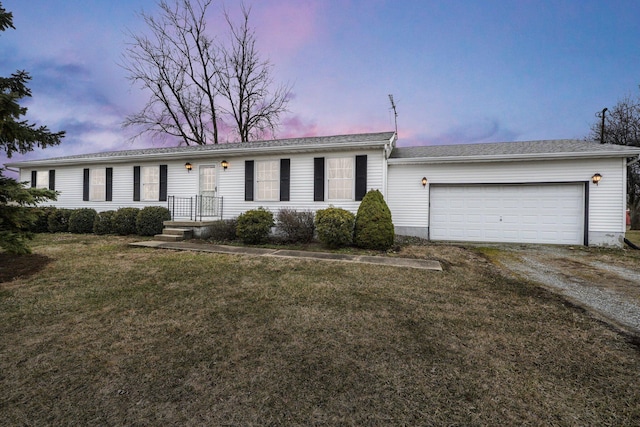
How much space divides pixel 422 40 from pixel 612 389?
12.5 m

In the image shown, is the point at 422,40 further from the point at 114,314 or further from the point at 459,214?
the point at 114,314

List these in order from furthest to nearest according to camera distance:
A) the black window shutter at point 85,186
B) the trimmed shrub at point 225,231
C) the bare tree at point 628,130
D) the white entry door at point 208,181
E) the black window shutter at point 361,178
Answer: the bare tree at point 628,130 → the black window shutter at point 85,186 → the white entry door at point 208,181 → the trimmed shrub at point 225,231 → the black window shutter at point 361,178

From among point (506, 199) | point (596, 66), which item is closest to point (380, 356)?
point (506, 199)

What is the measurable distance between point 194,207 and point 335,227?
239 inches

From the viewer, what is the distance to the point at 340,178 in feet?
29.6

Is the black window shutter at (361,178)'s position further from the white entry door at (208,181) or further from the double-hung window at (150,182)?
the double-hung window at (150,182)

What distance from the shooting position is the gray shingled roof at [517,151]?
7840mm

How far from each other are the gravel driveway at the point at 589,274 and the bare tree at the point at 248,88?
56.0 feet

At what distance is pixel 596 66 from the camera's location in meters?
13.2

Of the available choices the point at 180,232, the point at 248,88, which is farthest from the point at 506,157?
the point at 248,88

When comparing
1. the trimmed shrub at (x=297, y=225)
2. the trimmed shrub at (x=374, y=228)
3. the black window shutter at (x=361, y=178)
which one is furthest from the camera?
Result: the black window shutter at (x=361, y=178)

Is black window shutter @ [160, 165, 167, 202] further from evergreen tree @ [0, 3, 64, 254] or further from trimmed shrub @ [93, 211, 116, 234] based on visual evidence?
evergreen tree @ [0, 3, 64, 254]

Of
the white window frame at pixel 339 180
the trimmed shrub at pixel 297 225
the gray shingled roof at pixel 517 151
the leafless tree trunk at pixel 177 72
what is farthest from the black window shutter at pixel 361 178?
the leafless tree trunk at pixel 177 72

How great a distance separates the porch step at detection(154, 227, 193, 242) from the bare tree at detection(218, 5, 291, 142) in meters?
13.0
